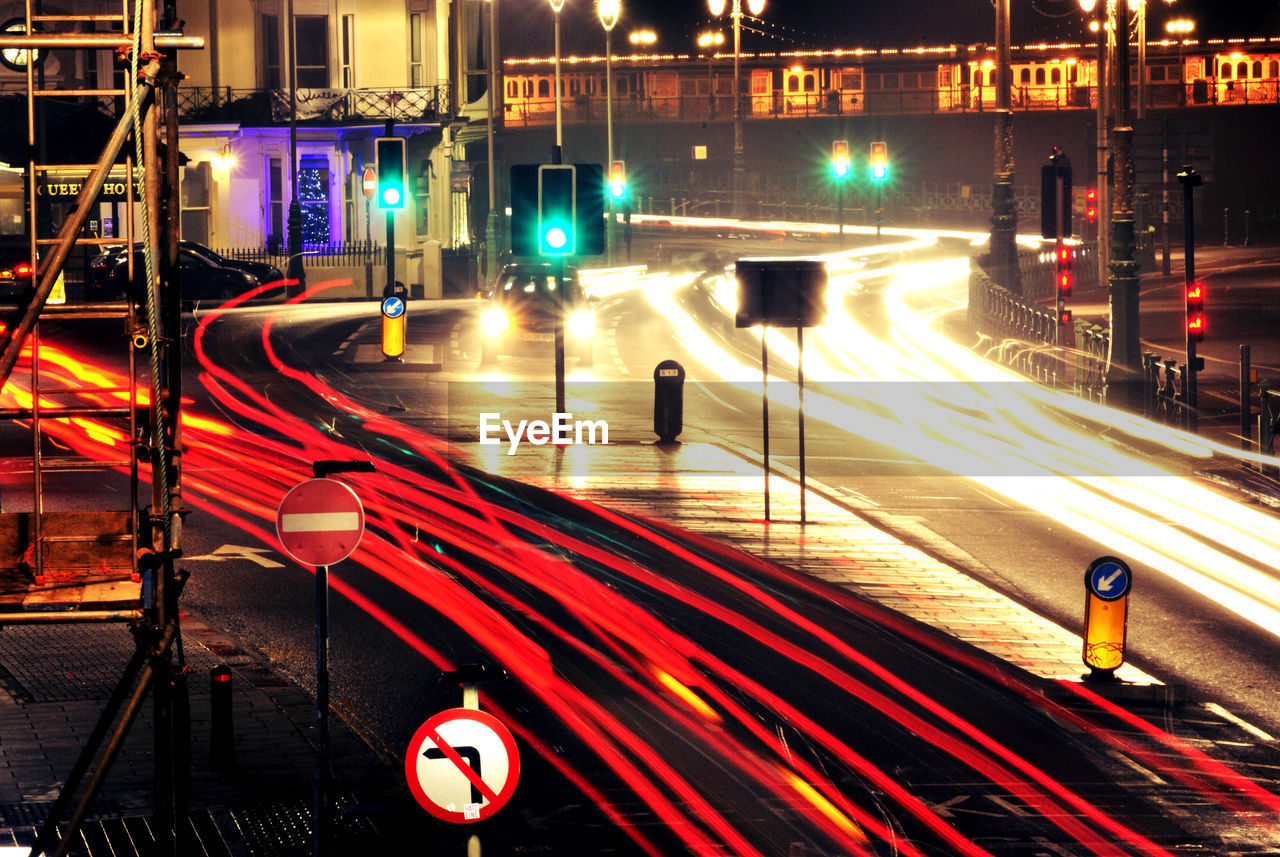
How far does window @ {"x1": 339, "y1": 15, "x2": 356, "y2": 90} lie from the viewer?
1897 inches

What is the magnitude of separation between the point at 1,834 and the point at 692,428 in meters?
16.1

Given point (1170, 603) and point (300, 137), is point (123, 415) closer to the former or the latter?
point (1170, 603)

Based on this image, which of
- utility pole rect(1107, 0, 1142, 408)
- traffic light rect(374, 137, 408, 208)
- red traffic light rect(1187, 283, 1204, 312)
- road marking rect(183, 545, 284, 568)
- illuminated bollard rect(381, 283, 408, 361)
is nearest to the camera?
road marking rect(183, 545, 284, 568)

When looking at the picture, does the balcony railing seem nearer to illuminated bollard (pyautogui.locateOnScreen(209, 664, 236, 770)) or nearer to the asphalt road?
the asphalt road

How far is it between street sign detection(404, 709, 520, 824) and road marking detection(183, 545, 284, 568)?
7.68 metres

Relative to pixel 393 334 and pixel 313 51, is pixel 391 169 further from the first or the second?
pixel 313 51

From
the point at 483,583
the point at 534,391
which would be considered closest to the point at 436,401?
the point at 534,391

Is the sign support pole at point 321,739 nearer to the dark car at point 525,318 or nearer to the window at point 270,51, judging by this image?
the dark car at point 525,318

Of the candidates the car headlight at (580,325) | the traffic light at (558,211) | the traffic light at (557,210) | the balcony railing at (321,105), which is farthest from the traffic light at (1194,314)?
the balcony railing at (321,105)

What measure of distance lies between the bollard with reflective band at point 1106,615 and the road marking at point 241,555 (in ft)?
23.4

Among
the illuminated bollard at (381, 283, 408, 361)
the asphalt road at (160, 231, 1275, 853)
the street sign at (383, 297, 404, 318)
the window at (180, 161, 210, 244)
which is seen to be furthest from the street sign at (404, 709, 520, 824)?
the window at (180, 161, 210, 244)

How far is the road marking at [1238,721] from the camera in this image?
389 inches

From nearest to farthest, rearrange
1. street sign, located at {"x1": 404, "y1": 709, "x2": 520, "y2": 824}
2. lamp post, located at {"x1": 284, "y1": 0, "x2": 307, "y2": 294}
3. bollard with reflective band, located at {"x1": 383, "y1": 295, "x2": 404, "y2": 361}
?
street sign, located at {"x1": 404, "y1": 709, "x2": 520, "y2": 824}
bollard with reflective band, located at {"x1": 383, "y1": 295, "x2": 404, "y2": 361}
lamp post, located at {"x1": 284, "y1": 0, "x2": 307, "y2": 294}

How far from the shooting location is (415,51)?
160ft
